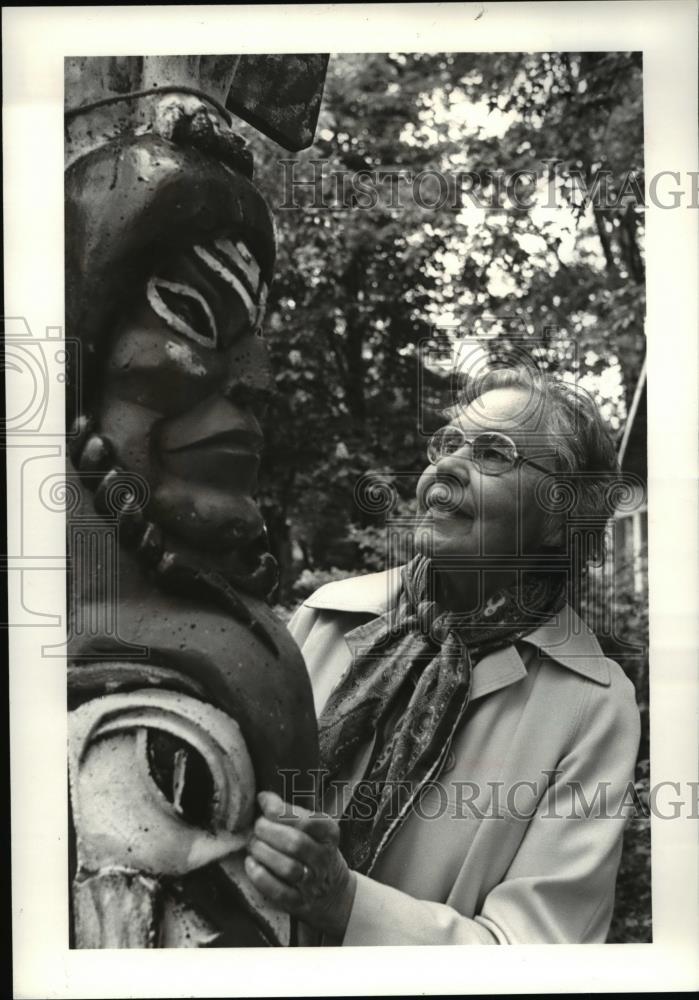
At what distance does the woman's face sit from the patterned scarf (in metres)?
0.07

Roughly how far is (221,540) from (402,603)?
1.46 ft

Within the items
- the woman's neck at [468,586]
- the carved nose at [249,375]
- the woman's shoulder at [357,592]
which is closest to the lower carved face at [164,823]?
the woman's shoulder at [357,592]

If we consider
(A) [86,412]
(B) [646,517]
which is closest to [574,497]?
(B) [646,517]

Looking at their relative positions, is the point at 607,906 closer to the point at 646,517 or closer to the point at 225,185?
the point at 646,517

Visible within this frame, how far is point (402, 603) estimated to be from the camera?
8.40ft

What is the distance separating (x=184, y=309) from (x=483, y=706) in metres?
1.16

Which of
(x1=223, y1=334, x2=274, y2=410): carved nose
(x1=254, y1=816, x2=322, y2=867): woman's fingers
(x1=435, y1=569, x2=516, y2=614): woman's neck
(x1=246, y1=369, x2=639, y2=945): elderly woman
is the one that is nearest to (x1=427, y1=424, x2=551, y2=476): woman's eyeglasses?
(x1=246, y1=369, x2=639, y2=945): elderly woman

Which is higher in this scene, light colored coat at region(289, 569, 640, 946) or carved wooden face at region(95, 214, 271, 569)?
carved wooden face at region(95, 214, 271, 569)

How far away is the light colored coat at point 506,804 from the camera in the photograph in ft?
8.32

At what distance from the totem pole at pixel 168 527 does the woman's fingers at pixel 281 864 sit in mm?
50

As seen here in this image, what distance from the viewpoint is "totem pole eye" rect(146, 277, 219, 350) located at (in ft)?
8.25

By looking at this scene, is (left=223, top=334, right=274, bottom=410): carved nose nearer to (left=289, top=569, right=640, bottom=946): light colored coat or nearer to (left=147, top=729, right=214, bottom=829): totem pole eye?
(left=289, top=569, right=640, bottom=946): light colored coat

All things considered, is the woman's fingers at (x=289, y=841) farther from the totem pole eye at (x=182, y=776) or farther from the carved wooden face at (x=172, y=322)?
the carved wooden face at (x=172, y=322)

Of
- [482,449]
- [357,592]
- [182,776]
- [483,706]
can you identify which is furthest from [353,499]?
[182,776]
